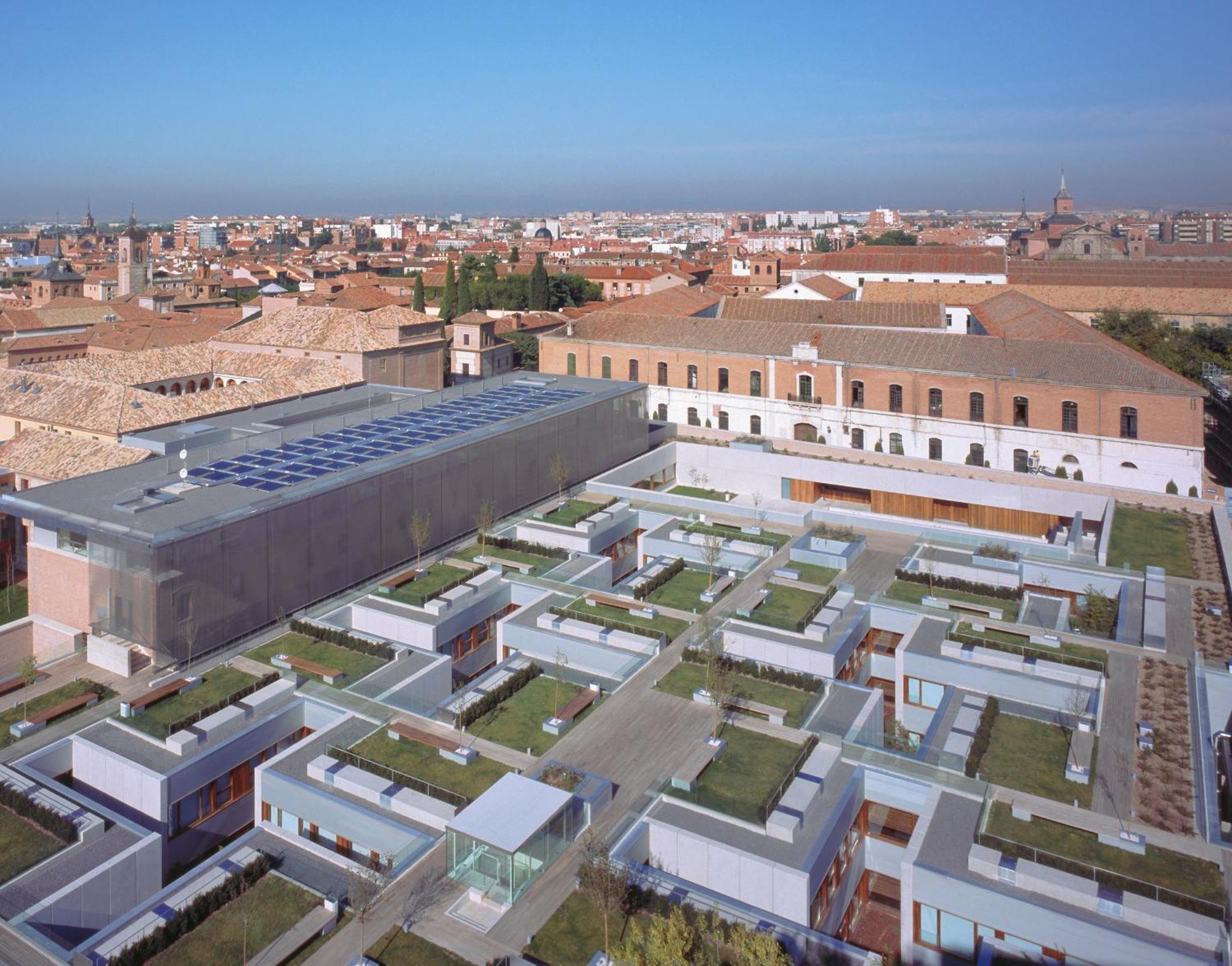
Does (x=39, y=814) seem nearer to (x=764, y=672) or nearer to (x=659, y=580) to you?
(x=764, y=672)

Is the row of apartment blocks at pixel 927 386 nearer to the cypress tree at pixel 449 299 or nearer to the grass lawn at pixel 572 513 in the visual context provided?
the grass lawn at pixel 572 513

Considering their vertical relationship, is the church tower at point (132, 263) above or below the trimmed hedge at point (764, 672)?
above

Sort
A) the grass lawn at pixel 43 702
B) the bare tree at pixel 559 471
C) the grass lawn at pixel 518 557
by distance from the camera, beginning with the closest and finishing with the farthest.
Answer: the grass lawn at pixel 43 702 → the grass lawn at pixel 518 557 → the bare tree at pixel 559 471

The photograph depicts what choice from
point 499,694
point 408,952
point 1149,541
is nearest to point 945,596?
point 1149,541

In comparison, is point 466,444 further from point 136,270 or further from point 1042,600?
point 136,270

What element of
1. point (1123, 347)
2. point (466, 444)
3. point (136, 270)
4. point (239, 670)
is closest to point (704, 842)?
point (239, 670)

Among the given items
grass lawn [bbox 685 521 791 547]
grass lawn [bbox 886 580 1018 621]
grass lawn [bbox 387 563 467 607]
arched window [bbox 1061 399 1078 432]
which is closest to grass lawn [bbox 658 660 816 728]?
grass lawn [bbox 886 580 1018 621]

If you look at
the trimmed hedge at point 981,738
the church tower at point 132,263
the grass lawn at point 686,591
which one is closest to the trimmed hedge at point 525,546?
the grass lawn at point 686,591

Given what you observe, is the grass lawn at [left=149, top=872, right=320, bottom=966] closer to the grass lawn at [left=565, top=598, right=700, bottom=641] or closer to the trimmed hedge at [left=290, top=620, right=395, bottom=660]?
the trimmed hedge at [left=290, top=620, right=395, bottom=660]
